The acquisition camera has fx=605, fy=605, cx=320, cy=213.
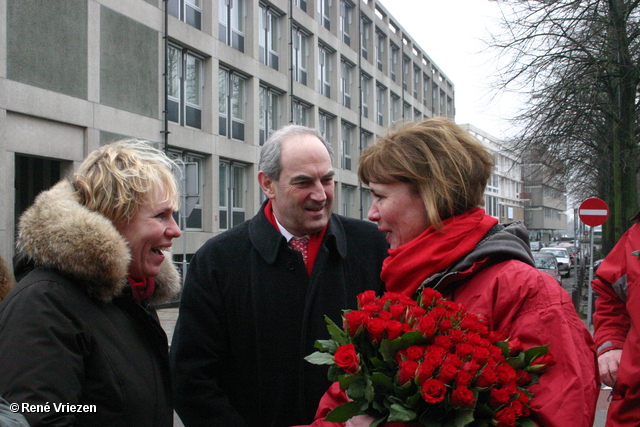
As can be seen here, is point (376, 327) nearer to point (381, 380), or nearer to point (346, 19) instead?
Answer: point (381, 380)

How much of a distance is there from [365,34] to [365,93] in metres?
3.67

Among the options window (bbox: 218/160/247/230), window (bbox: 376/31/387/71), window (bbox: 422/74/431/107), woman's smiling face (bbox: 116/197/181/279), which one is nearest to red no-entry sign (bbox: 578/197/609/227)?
window (bbox: 218/160/247/230)

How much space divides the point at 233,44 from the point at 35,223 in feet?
69.2

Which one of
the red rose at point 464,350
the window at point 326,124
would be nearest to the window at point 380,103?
the window at point 326,124

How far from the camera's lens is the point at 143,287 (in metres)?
2.59

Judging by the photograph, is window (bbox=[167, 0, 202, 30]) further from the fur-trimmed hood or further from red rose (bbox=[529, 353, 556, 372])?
red rose (bbox=[529, 353, 556, 372])

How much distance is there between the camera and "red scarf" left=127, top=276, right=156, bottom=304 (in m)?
2.50

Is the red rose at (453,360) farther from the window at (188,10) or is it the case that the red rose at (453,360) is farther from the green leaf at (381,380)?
the window at (188,10)

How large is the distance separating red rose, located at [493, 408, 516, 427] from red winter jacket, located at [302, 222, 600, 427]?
0.13 metres

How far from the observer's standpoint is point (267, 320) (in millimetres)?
2816

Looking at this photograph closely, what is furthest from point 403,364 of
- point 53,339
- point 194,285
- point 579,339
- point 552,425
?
point 194,285

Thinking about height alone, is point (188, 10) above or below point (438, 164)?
above

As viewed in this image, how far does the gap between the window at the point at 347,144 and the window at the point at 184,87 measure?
13263 millimetres

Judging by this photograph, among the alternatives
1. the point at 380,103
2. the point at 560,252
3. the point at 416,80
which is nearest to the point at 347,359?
the point at 380,103
